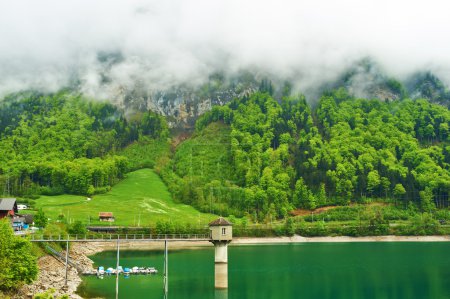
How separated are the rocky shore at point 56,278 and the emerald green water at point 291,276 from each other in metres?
2.21

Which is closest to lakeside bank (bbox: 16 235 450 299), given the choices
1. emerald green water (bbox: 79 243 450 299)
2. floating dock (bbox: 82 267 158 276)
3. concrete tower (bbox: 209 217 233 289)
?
floating dock (bbox: 82 267 158 276)

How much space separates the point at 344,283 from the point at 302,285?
7388 mm

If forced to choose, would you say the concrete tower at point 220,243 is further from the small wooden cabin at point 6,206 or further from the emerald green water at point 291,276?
the small wooden cabin at point 6,206

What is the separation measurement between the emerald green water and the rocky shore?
7.26 ft

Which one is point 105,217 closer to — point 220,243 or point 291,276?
point 291,276

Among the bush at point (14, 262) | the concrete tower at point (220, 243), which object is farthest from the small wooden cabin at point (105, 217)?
the bush at point (14, 262)

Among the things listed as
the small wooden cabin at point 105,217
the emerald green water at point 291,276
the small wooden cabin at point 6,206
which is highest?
the small wooden cabin at point 105,217

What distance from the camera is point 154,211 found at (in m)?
196

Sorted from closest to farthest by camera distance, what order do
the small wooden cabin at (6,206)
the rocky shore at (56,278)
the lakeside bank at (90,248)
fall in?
Result: 1. the rocky shore at (56,278)
2. the lakeside bank at (90,248)
3. the small wooden cabin at (6,206)

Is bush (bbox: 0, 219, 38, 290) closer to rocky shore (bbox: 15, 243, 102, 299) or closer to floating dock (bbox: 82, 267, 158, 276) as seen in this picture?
rocky shore (bbox: 15, 243, 102, 299)

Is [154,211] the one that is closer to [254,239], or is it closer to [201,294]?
[254,239]

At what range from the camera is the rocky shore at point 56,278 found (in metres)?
66.7

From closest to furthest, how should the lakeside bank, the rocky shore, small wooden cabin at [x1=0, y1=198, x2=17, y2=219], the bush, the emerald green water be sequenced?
the bush < the rocky shore < the lakeside bank < the emerald green water < small wooden cabin at [x1=0, y1=198, x2=17, y2=219]

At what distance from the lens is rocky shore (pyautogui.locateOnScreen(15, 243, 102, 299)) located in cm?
6669
